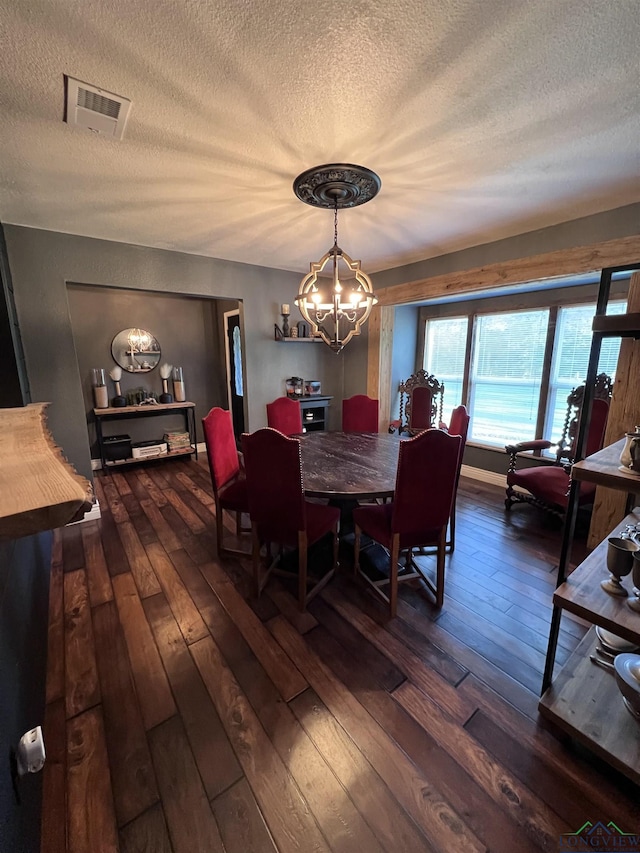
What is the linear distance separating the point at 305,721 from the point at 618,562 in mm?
1336

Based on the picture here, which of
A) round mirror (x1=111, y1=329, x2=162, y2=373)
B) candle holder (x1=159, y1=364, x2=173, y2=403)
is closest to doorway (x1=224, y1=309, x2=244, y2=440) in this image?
candle holder (x1=159, y1=364, x2=173, y2=403)

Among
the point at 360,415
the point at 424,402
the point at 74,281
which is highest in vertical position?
the point at 74,281

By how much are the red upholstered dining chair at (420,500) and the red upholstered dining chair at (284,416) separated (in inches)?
64.8

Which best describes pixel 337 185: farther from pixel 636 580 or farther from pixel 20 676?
pixel 20 676

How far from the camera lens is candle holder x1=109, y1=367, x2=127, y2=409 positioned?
174 inches

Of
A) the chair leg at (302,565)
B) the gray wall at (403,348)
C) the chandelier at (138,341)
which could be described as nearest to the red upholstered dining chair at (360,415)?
the gray wall at (403,348)

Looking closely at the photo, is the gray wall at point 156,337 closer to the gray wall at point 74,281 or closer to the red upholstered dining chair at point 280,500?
the gray wall at point 74,281

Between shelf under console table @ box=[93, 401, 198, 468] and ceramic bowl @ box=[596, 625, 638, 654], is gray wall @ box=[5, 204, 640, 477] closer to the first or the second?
shelf under console table @ box=[93, 401, 198, 468]

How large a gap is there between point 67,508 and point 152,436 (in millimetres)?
4947

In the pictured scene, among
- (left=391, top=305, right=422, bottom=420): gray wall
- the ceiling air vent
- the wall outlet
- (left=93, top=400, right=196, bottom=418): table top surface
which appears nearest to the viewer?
the wall outlet

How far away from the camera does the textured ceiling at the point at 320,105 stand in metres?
1.07

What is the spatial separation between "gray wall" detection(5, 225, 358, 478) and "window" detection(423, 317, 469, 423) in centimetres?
227

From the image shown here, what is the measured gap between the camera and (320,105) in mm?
1429

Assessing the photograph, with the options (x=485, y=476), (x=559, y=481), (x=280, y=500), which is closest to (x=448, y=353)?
(x=485, y=476)
